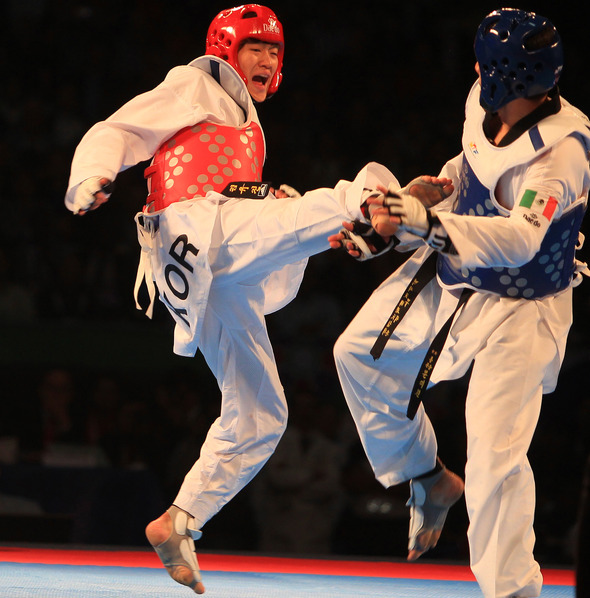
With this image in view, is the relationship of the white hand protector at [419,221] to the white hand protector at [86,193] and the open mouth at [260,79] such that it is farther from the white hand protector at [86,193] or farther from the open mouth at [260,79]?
the open mouth at [260,79]

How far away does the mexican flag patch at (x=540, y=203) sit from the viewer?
2846mm

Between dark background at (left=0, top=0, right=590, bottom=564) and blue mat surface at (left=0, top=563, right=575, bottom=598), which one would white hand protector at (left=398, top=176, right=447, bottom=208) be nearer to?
blue mat surface at (left=0, top=563, right=575, bottom=598)

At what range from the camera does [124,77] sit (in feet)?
25.4

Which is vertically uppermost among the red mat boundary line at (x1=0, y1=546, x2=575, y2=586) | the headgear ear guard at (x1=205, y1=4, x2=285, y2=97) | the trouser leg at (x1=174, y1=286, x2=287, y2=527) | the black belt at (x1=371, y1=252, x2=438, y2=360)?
the headgear ear guard at (x1=205, y1=4, x2=285, y2=97)

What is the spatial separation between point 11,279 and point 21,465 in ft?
5.51

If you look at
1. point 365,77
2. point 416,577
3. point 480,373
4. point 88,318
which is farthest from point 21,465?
point 365,77

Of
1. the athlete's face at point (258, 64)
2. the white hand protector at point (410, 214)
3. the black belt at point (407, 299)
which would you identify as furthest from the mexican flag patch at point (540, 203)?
the athlete's face at point (258, 64)

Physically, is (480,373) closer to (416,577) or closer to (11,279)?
(416,577)

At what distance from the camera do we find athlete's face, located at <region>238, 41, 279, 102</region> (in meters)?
3.87

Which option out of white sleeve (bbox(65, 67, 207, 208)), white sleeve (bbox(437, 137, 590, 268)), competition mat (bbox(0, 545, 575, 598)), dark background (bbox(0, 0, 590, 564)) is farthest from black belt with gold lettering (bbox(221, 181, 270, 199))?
dark background (bbox(0, 0, 590, 564))

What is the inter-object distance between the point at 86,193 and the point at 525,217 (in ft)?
4.98

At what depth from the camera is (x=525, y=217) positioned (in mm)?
2824

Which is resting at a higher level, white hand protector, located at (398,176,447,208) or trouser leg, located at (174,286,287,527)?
white hand protector, located at (398,176,447,208)

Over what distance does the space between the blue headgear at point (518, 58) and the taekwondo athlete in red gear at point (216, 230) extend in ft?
1.63
